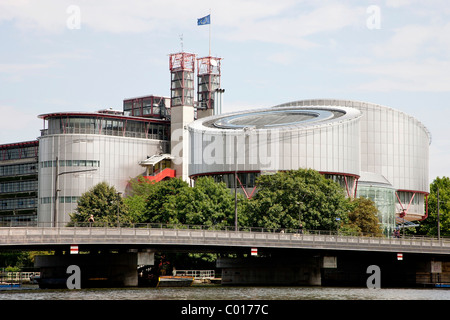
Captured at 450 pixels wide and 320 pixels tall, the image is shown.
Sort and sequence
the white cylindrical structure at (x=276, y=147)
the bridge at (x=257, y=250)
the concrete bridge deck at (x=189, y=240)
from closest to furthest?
the concrete bridge deck at (x=189, y=240)
the bridge at (x=257, y=250)
the white cylindrical structure at (x=276, y=147)

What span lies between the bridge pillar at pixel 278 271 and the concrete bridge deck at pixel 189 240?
22.6ft

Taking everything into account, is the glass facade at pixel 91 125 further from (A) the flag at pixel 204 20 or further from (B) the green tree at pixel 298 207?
(B) the green tree at pixel 298 207

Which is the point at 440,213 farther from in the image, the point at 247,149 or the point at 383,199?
the point at 247,149

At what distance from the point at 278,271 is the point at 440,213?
79970mm

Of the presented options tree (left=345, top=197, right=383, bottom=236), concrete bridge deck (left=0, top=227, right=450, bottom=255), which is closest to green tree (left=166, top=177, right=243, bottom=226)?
tree (left=345, top=197, right=383, bottom=236)

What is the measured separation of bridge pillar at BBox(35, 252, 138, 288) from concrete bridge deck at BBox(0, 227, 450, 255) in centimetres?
533

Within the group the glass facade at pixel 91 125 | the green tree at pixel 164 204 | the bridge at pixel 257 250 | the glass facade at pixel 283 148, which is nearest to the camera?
the bridge at pixel 257 250

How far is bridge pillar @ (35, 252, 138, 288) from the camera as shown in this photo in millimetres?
97812

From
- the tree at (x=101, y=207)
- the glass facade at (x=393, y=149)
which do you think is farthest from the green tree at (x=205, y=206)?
the glass facade at (x=393, y=149)

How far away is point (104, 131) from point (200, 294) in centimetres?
11178

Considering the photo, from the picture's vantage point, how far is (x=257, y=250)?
335 ft

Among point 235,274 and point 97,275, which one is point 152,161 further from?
point 97,275

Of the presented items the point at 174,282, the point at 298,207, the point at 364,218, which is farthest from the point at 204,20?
the point at 174,282

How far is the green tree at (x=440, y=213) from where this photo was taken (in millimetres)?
175875
